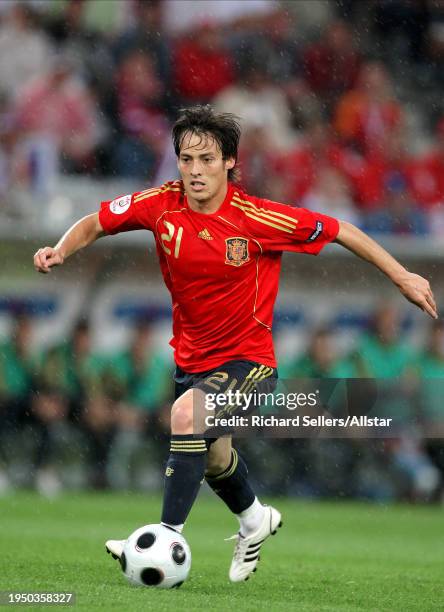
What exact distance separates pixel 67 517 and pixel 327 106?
7368mm

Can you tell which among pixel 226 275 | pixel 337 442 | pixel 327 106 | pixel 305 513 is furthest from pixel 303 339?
pixel 226 275

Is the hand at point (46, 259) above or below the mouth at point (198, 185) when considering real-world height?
below

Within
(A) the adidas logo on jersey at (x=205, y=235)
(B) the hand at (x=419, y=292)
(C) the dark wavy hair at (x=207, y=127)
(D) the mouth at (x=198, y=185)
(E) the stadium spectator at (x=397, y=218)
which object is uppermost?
(E) the stadium spectator at (x=397, y=218)

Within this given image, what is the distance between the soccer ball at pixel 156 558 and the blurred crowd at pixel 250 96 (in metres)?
7.73

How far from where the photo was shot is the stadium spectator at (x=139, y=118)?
47.1 ft

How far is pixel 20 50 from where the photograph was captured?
48.8ft

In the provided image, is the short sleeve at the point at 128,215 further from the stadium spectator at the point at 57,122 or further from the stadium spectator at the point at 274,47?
the stadium spectator at the point at 274,47

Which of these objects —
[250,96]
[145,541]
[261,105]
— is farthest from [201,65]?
[145,541]

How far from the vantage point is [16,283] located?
13.4 metres

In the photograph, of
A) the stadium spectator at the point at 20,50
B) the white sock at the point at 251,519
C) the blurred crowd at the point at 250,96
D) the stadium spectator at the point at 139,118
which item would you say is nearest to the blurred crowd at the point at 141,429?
the blurred crowd at the point at 250,96

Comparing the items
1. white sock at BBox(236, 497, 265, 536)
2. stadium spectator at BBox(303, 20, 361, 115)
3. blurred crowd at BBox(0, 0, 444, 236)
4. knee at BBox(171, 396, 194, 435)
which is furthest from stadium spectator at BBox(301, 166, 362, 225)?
knee at BBox(171, 396, 194, 435)

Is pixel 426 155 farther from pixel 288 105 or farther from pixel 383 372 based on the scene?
pixel 383 372

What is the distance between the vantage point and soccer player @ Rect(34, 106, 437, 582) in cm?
638

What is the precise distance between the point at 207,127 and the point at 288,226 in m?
0.65
